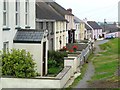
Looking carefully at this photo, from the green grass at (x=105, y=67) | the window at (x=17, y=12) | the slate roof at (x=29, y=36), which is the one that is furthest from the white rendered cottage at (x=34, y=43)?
the green grass at (x=105, y=67)

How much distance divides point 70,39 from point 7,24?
37310 mm

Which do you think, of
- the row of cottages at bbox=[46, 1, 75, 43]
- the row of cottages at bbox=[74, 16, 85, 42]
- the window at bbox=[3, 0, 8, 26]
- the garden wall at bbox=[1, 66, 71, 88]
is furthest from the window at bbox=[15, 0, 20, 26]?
the row of cottages at bbox=[74, 16, 85, 42]

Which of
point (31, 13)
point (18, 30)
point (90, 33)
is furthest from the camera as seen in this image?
point (90, 33)

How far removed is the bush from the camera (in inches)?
627

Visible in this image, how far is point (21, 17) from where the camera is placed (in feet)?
67.4

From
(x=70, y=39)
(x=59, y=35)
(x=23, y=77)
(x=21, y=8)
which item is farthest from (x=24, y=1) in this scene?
(x=70, y=39)

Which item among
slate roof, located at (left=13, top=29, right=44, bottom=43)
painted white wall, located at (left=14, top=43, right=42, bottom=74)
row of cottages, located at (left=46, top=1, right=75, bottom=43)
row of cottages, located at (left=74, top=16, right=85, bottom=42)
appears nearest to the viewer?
painted white wall, located at (left=14, top=43, right=42, bottom=74)

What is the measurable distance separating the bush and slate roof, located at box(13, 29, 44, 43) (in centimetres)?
213

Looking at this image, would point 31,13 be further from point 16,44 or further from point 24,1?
point 16,44

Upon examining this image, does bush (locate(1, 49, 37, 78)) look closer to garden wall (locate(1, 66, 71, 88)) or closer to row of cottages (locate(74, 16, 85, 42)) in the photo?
garden wall (locate(1, 66, 71, 88))

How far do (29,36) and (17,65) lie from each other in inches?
129

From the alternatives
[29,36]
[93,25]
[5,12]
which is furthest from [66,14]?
[93,25]

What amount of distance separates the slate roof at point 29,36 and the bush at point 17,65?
6.98ft

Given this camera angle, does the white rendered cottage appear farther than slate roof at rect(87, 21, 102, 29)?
No
